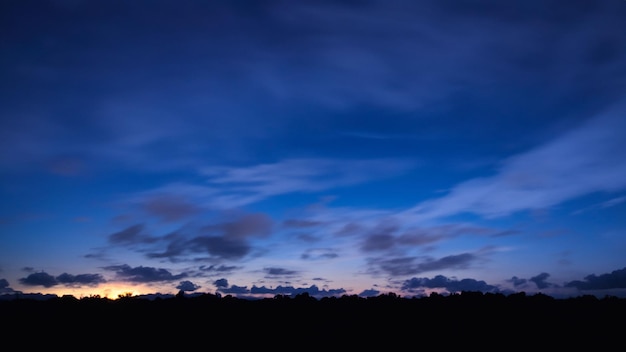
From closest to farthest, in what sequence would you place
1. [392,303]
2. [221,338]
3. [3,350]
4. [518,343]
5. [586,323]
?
[3,350] → [221,338] → [518,343] → [586,323] → [392,303]

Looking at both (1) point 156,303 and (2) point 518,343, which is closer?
(2) point 518,343

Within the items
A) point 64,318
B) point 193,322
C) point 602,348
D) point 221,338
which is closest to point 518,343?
point 602,348

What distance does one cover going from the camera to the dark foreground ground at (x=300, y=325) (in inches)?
853

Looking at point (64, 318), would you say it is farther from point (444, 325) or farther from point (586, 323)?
point (586, 323)

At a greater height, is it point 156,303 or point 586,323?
point 156,303

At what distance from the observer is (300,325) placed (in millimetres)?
25453

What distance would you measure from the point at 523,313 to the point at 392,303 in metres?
9.20

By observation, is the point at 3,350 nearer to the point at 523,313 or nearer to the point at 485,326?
the point at 485,326

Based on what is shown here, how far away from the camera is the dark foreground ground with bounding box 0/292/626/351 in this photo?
71.1 feet

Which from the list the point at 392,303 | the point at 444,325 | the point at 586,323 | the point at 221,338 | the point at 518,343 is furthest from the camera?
the point at 392,303

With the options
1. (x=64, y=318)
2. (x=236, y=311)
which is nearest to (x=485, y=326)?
(x=236, y=311)

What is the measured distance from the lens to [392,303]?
102 feet

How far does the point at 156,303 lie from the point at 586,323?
2925cm

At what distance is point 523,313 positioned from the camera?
29.6 meters
